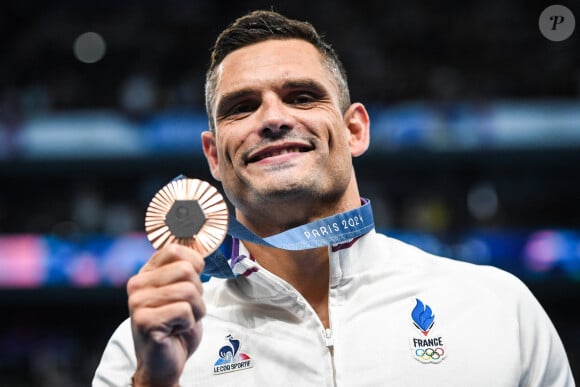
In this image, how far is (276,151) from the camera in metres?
2.32

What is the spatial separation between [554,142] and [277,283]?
400 inches

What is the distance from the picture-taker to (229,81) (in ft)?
8.17

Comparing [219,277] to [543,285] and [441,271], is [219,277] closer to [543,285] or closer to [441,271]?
[441,271]

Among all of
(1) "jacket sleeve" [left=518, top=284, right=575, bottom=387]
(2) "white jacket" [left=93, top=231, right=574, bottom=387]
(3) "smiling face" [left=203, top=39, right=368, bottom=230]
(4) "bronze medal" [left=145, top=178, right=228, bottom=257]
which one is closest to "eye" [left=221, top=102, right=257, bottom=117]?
(3) "smiling face" [left=203, top=39, right=368, bottom=230]

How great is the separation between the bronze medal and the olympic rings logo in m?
0.74

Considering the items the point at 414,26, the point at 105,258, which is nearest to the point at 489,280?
the point at 105,258

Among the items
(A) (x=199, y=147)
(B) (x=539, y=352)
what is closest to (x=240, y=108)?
(B) (x=539, y=352)

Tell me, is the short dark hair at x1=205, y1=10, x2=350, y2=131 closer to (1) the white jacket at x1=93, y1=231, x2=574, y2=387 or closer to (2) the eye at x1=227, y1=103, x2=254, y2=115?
(2) the eye at x1=227, y1=103, x2=254, y2=115

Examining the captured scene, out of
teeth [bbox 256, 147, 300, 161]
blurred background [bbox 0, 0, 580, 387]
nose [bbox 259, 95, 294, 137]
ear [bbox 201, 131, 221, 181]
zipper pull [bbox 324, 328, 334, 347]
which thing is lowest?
zipper pull [bbox 324, 328, 334, 347]

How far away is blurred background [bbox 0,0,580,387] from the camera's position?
11516 mm

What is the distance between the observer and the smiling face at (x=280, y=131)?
90.8 inches

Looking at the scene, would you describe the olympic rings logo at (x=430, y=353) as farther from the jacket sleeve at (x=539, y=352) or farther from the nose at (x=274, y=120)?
the nose at (x=274, y=120)

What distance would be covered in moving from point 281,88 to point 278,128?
16cm

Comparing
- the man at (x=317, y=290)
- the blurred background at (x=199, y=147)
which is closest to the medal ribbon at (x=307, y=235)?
the man at (x=317, y=290)
